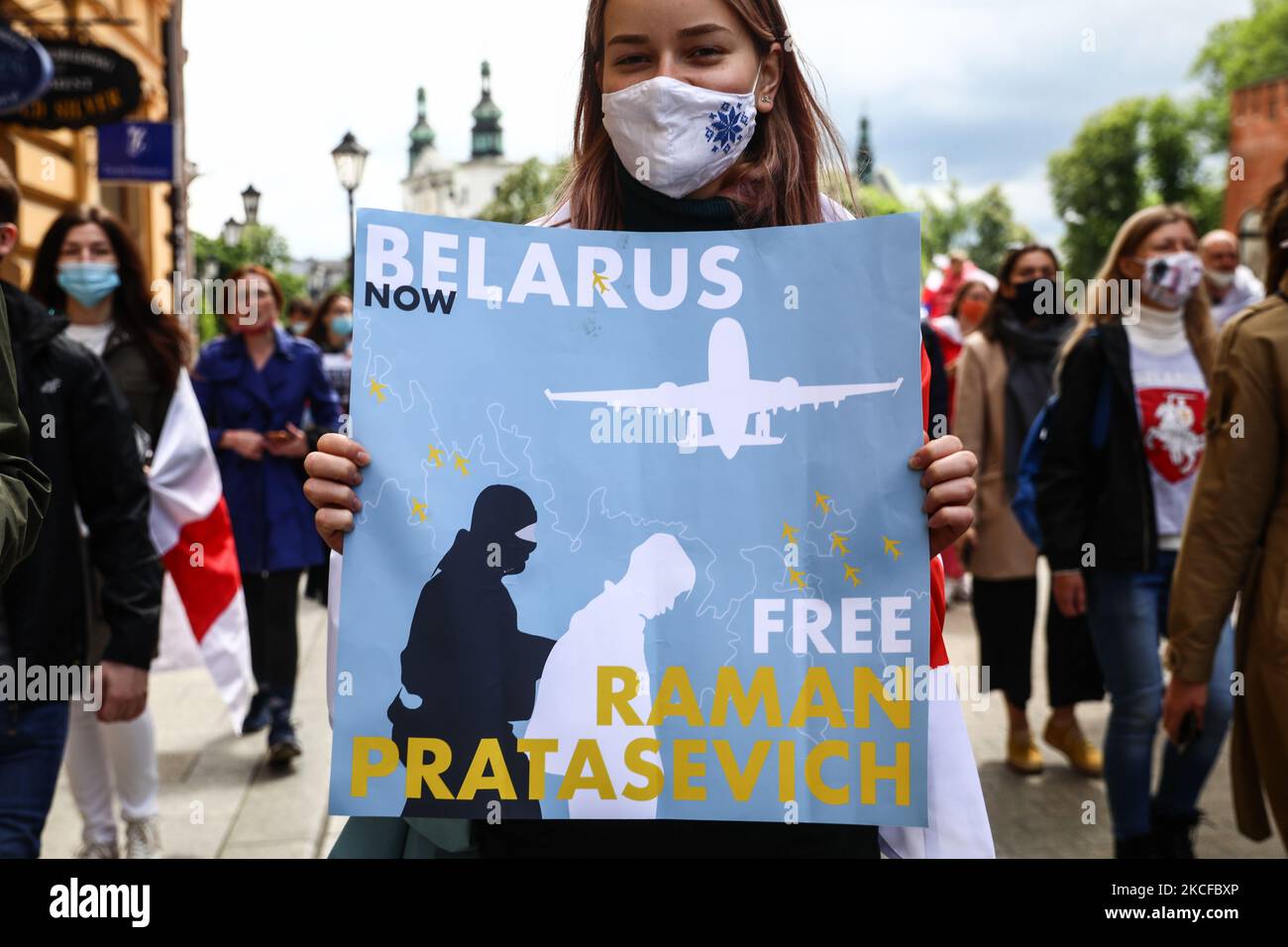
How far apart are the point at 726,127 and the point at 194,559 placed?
3.12 m

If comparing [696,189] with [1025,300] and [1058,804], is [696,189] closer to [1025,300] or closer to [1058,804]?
→ [1058,804]

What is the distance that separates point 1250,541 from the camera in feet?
9.64

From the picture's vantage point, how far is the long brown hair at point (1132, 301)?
4.26 metres

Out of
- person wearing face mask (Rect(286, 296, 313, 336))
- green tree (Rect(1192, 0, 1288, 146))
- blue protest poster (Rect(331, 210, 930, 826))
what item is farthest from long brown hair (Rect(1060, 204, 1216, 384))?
green tree (Rect(1192, 0, 1288, 146))

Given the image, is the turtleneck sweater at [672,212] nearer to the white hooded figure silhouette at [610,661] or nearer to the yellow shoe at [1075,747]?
the white hooded figure silhouette at [610,661]

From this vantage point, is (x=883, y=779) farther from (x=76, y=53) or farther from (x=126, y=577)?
(x=76, y=53)

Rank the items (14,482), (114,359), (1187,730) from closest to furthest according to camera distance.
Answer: (14,482) < (1187,730) < (114,359)

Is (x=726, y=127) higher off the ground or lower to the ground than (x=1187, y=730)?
higher

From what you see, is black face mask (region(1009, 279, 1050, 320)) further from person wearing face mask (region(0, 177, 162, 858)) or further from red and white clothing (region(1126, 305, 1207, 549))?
person wearing face mask (region(0, 177, 162, 858))

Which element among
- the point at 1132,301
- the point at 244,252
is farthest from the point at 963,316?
the point at 244,252

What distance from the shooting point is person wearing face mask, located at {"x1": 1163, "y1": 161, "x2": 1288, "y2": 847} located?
9.30 ft

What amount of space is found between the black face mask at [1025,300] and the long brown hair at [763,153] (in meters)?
4.07

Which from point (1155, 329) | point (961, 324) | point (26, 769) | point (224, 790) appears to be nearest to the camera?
point (26, 769)
